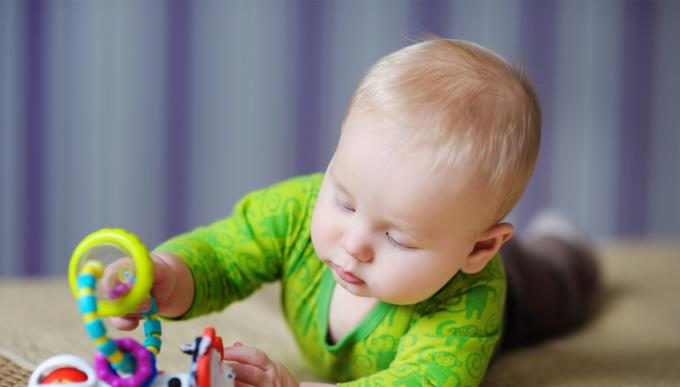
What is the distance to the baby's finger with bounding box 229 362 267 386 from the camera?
2.48 feet

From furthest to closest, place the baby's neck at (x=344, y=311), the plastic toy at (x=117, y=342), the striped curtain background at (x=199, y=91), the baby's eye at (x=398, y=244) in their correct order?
the striped curtain background at (x=199, y=91)
the baby's neck at (x=344, y=311)
the baby's eye at (x=398, y=244)
the plastic toy at (x=117, y=342)

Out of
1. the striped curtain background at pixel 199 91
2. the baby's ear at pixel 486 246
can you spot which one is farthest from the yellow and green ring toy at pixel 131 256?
the striped curtain background at pixel 199 91

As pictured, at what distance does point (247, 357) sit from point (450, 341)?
0.23 metres

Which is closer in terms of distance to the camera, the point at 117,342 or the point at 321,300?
the point at 117,342

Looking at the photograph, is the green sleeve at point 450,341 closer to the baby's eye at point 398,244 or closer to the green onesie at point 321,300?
the green onesie at point 321,300

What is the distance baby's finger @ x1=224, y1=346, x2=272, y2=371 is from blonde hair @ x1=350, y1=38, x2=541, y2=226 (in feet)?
0.82

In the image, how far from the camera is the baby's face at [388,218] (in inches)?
29.2

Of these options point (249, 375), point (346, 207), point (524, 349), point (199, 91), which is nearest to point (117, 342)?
point (249, 375)

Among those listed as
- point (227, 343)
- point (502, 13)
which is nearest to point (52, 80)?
point (227, 343)

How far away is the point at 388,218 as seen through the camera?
2.45ft

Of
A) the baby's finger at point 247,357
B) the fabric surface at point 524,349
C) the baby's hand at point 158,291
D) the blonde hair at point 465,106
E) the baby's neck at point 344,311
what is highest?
the blonde hair at point 465,106

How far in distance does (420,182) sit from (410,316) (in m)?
0.23

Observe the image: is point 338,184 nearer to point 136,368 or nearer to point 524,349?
point 136,368

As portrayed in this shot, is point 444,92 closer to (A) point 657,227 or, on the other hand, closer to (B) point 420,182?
(B) point 420,182
